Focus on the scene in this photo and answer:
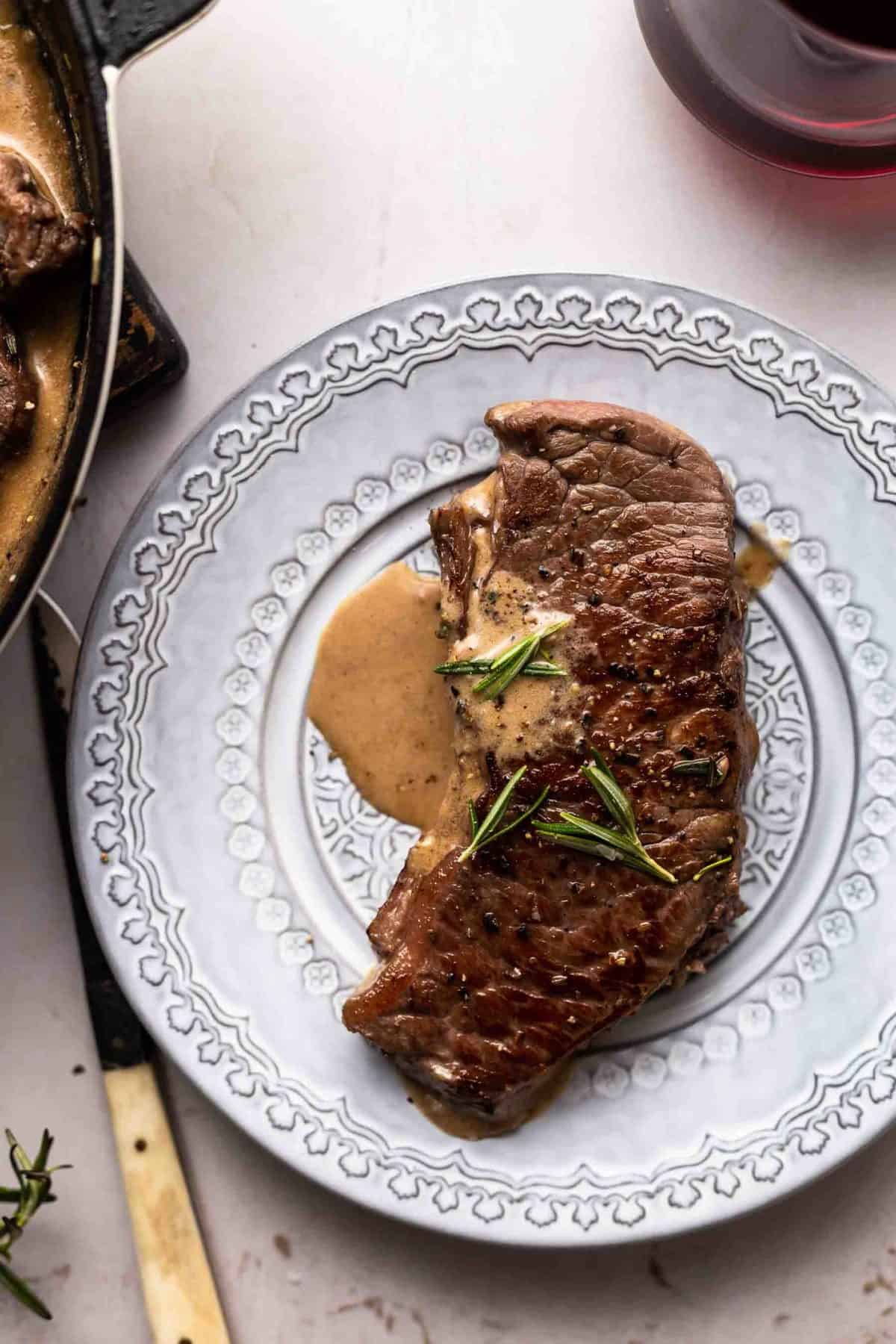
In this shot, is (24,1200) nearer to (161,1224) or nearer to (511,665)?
(161,1224)

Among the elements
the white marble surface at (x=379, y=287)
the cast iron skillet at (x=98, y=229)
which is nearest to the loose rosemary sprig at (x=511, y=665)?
the cast iron skillet at (x=98, y=229)

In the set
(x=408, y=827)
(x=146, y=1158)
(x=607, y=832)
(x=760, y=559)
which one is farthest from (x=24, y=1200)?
(x=760, y=559)

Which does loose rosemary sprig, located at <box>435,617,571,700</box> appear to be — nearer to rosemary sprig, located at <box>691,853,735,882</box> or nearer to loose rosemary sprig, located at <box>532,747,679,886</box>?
loose rosemary sprig, located at <box>532,747,679,886</box>

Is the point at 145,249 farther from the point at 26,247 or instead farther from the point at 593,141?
the point at 593,141

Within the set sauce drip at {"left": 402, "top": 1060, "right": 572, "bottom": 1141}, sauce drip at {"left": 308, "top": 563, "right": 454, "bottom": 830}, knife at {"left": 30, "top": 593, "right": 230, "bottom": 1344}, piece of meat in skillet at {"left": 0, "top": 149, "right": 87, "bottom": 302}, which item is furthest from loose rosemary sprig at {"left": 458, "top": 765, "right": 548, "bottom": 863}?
piece of meat in skillet at {"left": 0, "top": 149, "right": 87, "bottom": 302}

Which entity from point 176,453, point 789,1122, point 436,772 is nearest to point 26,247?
point 176,453

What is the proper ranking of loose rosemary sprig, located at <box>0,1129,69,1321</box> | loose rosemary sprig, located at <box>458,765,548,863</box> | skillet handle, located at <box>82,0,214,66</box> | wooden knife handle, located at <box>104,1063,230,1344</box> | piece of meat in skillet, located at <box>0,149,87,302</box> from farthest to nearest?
wooden knife handle, located at <box>104,1063,230,1344</box> < loose rosemary sprig, located at <box>0,1129,69,1321</box> < loose rosemary sprig, located at <box>458,765,548,863</box> < piece of meat in skillet, located at <box>0,149,87,302</box> < skillet handle, located at <box>82,0,214,66</box>
